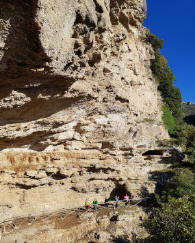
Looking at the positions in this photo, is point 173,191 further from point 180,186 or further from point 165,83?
point 165,83

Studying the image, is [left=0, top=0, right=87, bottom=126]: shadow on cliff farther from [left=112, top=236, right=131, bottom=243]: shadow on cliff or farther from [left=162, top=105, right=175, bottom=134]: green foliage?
[left=162, top=105, right=175, bottom=134]: green foliage

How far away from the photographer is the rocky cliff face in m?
3.96

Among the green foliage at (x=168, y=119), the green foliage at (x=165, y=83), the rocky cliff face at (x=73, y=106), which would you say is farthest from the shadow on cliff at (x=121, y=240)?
the green foliage at (x=165, y=83)

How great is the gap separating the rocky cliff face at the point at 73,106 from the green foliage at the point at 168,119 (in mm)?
2055

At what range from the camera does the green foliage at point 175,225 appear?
5.58 meters

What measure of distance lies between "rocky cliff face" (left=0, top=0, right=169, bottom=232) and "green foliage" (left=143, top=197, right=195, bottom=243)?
4.16m

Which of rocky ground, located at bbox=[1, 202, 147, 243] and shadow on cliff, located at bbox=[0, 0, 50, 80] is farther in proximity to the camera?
rocky ground, located at bbox=[1, 202, 147, 243]

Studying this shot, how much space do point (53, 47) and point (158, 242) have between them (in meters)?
6.81

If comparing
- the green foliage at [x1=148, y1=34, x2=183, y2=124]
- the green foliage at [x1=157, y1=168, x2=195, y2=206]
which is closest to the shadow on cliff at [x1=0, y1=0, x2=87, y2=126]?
the green foliage at [x1=157, y1=168, x2=195, y2=206]

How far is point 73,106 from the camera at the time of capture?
7184 millimetres

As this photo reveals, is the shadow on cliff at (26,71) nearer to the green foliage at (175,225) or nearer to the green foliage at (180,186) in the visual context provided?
the green foliage at (175,225)

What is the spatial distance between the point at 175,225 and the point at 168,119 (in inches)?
474

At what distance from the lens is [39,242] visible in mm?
6629

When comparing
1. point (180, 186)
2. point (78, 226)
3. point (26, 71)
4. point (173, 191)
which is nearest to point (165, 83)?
point (180, 186)
